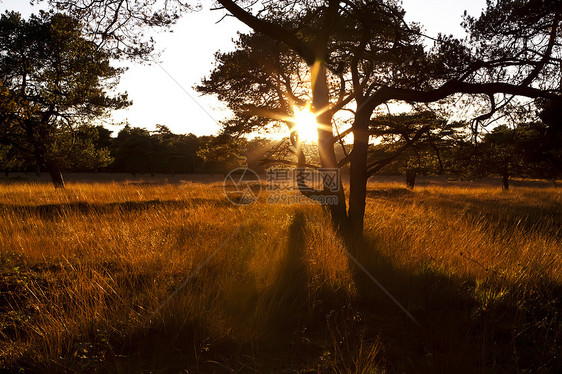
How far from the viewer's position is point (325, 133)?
5.68 metres

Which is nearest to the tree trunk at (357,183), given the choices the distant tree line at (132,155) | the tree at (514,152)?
the tree at (514,152)

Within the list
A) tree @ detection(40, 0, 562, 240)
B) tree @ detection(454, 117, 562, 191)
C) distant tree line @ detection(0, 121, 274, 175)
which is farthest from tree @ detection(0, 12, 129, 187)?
tree @ detection(454, 117, 562, 191)

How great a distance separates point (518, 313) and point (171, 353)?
11.1 feet

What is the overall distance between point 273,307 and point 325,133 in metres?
3.79

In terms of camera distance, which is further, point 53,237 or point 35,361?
point 53,237

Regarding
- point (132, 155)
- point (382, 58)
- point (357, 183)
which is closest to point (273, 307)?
point (357, 183)

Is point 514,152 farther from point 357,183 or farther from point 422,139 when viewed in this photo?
point 357,183

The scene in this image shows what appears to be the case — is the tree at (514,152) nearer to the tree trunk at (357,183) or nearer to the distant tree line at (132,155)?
the tree trunk at (357,183)

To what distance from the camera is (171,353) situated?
7.36 feet

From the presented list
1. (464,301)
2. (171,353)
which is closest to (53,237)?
(171,353)

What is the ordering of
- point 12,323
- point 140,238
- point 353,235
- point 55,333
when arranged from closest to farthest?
point 55,333 < point 12,323 < point 140,238 < point 353,235

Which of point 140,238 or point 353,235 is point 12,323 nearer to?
point 140,238

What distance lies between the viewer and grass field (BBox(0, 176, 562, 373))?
2.13 metres

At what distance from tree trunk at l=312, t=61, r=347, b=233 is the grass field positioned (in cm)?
97
